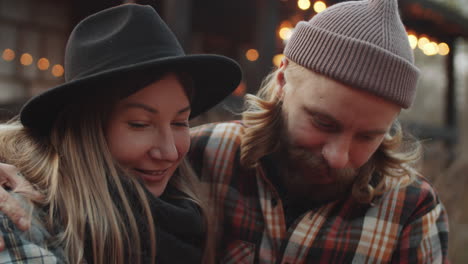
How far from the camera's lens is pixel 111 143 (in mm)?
1744

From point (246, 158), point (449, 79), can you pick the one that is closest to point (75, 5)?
point (246, 158)

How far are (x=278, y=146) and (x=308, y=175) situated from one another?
24cm

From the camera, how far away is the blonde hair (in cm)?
215

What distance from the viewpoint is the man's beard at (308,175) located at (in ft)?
6.81

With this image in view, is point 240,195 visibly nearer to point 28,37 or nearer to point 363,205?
point 363,205

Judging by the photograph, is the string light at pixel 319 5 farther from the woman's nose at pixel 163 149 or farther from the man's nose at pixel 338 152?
the woman's nose at pixel 163 149

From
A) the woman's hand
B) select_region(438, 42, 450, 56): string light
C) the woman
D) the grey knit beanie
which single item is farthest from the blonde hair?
select_region(438, 42, 450, 56): string light

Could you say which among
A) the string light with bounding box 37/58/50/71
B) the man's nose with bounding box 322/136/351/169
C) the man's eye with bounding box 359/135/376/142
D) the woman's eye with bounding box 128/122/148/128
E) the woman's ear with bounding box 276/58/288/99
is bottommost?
the string light with bounding box 37/58/50/71

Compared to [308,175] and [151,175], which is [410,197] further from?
[151,175]

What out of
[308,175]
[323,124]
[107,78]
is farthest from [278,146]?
[107,78]

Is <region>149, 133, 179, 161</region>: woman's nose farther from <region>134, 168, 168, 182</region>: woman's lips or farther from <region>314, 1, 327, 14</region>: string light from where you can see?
<region>314, 1, 327, 14</region>: string light

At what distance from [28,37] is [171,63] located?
619 cm

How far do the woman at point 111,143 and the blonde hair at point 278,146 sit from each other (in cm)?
48

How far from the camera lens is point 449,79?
955cm
